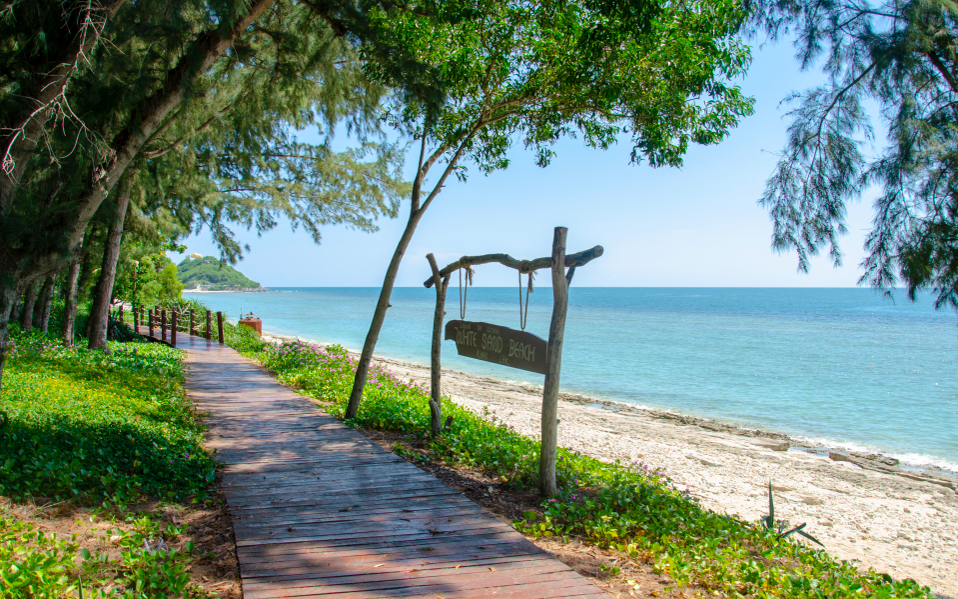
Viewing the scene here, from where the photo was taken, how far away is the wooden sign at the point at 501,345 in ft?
15.5

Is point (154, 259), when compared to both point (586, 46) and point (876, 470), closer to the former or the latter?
point (586, 46)

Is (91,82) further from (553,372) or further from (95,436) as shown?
(553,372)

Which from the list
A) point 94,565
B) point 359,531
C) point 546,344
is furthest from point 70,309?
point 546,344

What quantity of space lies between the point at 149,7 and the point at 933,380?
2588 centimetres

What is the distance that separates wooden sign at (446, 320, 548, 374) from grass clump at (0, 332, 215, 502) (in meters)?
2.50

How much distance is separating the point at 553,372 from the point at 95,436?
405 cm

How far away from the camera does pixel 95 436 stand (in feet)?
16.8

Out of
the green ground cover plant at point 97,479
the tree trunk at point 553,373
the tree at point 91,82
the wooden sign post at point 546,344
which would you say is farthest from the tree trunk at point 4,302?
the tree trunk at point 553,373

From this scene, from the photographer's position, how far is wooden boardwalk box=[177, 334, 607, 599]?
9.78ft

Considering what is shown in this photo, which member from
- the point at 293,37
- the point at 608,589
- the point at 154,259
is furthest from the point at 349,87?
the point at 154,259

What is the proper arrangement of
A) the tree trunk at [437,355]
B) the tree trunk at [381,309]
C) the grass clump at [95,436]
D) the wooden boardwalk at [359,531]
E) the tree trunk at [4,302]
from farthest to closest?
1. the tree trunk at [381,309]
2. the tree trunk at [437,355]
3. the tree trunk at [4,302]
4. the grass clump at [95,436]
5. the wooden boardwalk at [359,531]

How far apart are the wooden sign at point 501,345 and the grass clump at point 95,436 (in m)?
2.50

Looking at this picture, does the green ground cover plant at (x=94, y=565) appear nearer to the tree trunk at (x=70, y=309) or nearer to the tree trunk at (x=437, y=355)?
the tree trunk at (x=437, y=355)

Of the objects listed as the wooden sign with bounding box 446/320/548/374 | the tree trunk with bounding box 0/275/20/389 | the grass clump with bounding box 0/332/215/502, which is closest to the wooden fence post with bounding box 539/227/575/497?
the wooden sign with bounding box 446/320/548/374
